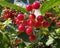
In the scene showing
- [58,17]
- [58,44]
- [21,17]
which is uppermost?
[58,17]

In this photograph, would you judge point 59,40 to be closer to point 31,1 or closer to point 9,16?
point 31,1

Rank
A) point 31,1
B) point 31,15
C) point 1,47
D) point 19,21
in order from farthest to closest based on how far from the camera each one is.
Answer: point 1,47, point 31,1, point 19,21, point 31,15

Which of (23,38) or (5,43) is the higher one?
(5,43)

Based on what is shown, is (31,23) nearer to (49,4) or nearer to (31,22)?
(31,22)

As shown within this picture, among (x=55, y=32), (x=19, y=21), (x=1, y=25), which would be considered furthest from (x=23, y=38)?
(x=1, y=25)

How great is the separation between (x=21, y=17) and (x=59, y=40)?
320mm

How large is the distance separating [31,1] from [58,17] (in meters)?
0.30

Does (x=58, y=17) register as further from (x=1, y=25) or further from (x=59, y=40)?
(x=1, y=25)

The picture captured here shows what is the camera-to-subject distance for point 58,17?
5.17 ft

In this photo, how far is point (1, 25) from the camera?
162 cm

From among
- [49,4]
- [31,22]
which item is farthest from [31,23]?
[49,4]

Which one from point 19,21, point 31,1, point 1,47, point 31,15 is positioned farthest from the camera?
point 1,47

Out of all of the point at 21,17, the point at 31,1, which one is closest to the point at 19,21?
the point at 21,17

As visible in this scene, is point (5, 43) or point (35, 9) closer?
point (35, 9)
